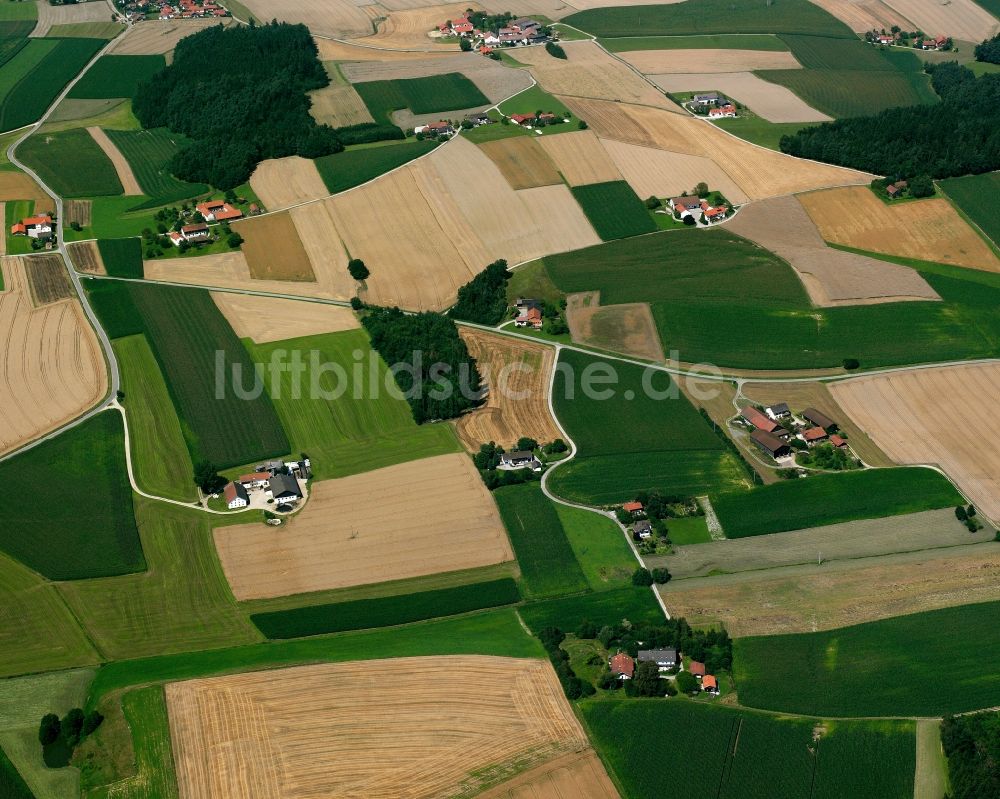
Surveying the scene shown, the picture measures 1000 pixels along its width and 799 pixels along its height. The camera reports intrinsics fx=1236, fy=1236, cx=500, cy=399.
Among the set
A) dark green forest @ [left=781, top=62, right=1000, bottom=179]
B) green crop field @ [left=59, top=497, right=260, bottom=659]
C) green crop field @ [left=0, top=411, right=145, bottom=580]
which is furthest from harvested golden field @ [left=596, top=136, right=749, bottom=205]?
green crop field @ [left=59, top=497, right=260, bottom=659]

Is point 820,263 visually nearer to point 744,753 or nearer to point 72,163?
point 744,753

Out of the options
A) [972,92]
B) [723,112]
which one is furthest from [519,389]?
[972,92]

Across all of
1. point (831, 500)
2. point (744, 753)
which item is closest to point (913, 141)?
point (831, 500)

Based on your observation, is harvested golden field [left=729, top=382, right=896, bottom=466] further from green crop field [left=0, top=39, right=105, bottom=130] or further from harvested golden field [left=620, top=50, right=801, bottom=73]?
green crop field [left=0, top=39, right=105, bottom=130]

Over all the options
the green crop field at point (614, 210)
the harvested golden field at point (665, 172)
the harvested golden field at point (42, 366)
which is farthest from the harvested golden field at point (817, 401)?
the harvested golden field at point (42, 366)

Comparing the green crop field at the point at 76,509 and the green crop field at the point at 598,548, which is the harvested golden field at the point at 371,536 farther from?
the green crop field at the point at 76,509

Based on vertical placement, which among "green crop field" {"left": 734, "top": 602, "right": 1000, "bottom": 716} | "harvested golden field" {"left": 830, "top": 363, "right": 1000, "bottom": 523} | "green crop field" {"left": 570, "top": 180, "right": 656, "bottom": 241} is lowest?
"green crop field" {"left": 570, "top": 180, "right": 656, "bottom": 241}

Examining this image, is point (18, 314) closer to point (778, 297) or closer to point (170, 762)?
point (170, 762)
